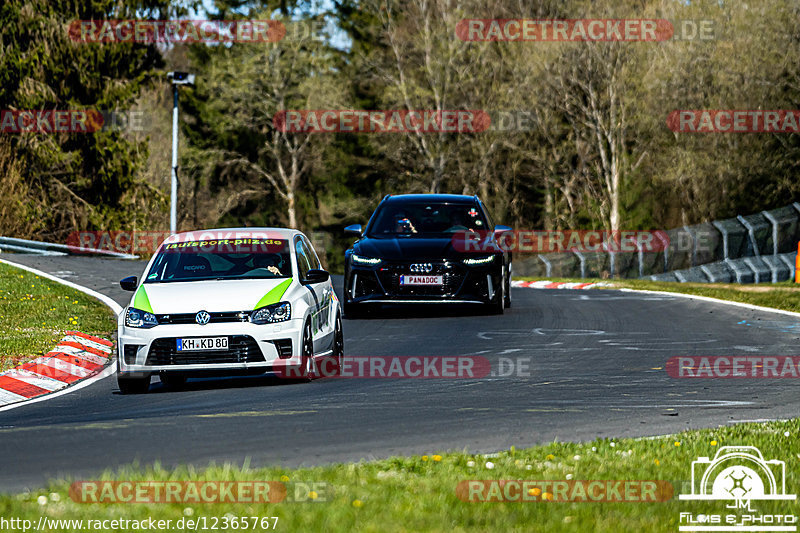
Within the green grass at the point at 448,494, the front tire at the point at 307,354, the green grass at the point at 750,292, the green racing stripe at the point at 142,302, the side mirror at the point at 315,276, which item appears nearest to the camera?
the green grass at the point at 448,494

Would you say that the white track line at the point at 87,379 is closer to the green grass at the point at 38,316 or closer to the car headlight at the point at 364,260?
the green grass at the point at 38,316

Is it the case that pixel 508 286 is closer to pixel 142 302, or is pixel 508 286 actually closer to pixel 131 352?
pixel 142 302

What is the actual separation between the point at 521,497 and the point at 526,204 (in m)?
60.6

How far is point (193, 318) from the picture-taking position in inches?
446

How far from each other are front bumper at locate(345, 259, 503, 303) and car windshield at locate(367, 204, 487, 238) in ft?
3.27

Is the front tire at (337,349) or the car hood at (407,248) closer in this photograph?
the front tire at (337,349)

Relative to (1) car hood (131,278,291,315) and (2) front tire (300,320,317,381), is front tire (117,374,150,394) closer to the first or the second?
(1) car hood (131,278,291,315)

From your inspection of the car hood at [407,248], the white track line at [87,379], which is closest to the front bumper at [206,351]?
the white track line at [87,379]

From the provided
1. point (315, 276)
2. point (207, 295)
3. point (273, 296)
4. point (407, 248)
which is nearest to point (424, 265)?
point (407, 248)

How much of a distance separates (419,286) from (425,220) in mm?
1733

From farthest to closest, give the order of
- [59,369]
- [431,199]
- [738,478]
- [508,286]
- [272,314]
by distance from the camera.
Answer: [508,286] → [431,199] → [59,369] → [272,314] → [738,478]

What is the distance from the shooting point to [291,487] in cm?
642

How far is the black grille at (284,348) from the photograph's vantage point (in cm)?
1138

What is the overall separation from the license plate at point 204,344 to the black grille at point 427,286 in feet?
21.6
